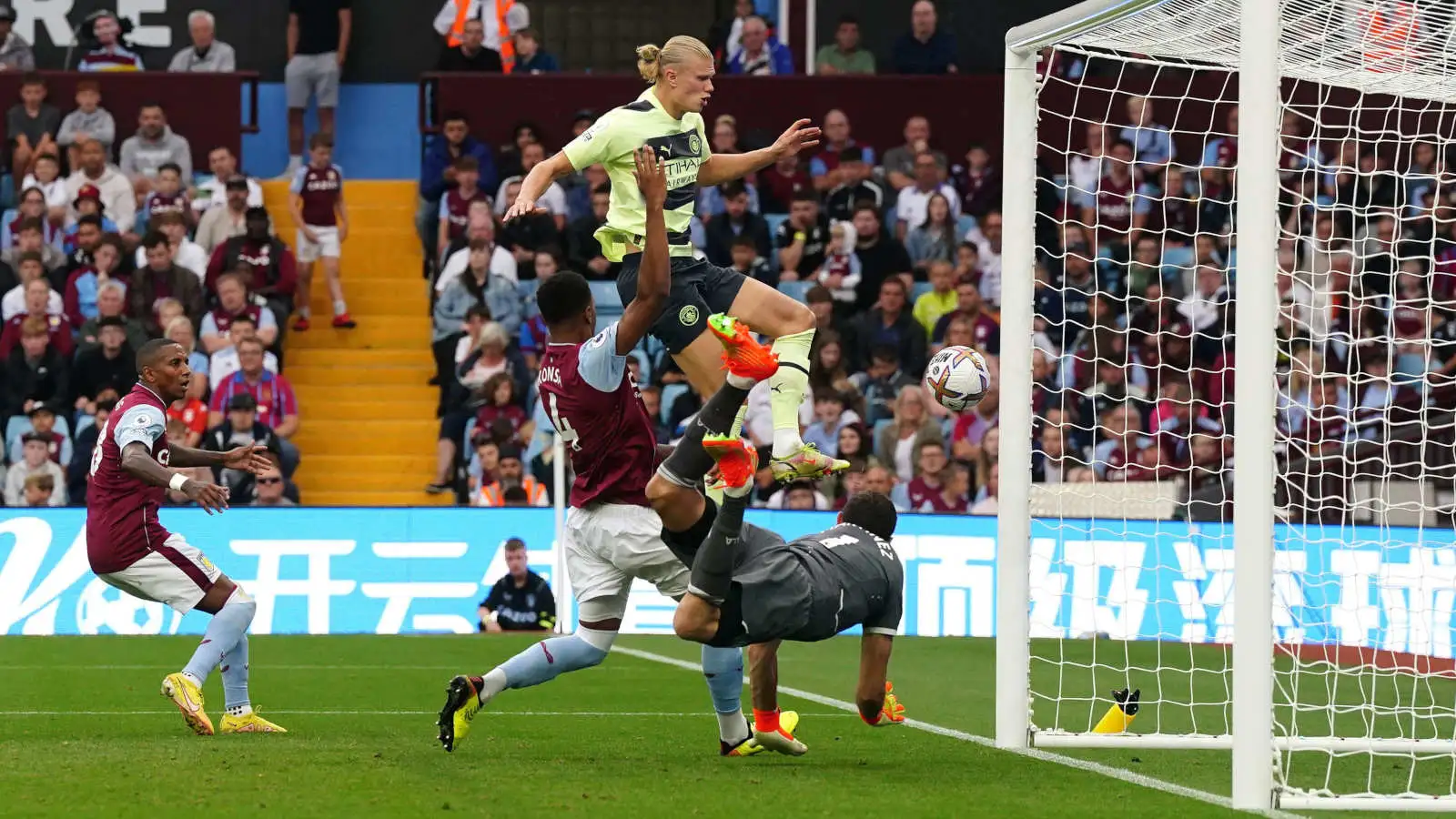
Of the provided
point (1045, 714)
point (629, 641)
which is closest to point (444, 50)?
point (629, 641)

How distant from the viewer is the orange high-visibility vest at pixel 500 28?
22297 millimetres

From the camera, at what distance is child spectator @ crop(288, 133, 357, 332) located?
21.2 metres

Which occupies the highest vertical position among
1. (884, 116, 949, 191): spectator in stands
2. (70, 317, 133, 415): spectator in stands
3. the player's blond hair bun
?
(884, 116, 949, 191): spectator in stands

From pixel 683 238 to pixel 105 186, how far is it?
13506 millimetres

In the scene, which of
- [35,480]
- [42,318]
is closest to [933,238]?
[42,318]

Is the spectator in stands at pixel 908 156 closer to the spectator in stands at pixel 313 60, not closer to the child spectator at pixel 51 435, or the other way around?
the spectator in stands at pixel 313 60

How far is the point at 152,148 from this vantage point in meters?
21.1

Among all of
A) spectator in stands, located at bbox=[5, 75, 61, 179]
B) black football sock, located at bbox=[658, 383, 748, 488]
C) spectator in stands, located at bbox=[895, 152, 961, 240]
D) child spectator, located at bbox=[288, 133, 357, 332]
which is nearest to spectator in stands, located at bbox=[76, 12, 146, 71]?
spectator in stands, located at bbox=[5, 75, 61, 179]

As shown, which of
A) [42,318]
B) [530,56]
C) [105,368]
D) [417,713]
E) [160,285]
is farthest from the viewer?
[530,56]

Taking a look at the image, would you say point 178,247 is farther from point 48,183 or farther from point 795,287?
point 795,287

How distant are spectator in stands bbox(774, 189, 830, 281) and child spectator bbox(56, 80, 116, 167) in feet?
24.2

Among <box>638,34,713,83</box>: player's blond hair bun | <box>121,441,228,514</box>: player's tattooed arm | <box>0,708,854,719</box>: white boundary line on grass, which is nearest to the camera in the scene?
<box>638,34,713,83</box>: player's blond hair bun

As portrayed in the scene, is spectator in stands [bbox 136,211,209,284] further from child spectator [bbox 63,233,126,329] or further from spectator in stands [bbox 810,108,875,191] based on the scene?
spectator in stands [bbox 810,108,875,191]

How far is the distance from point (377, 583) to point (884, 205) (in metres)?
7.32
